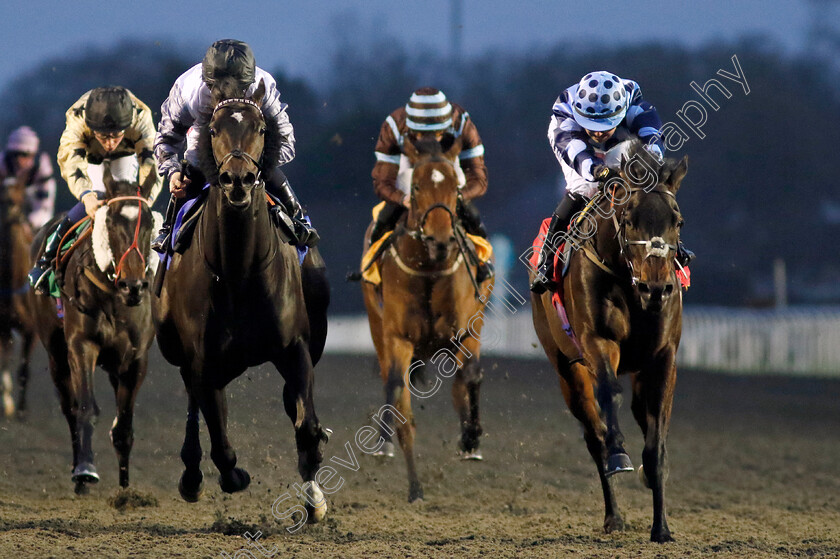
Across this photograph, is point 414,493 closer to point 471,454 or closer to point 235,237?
point 471,454

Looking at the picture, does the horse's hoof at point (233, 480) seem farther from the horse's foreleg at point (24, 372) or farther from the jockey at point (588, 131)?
the horse's foreleg at point (24, 372)

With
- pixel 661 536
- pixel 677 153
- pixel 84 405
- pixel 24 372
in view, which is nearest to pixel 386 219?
pixel 84 405

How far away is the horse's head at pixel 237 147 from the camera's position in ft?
16.2

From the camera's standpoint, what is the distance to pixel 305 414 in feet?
18.5

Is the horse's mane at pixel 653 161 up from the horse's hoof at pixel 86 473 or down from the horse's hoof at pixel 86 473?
up

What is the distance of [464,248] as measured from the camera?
7.66 m

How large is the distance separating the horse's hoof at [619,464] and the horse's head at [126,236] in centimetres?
291

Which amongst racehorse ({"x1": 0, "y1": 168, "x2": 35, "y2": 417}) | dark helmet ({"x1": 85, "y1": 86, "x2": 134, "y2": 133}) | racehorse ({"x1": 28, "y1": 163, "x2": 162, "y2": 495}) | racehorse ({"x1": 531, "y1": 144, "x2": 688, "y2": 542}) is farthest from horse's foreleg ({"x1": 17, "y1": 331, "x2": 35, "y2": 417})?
racehorse ({"x1": 531, "y1": 144, "x2": 688, "y2": 542})

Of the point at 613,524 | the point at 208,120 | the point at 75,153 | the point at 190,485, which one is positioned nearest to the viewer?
the point at 208,120

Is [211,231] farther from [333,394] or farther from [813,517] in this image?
[333,394]

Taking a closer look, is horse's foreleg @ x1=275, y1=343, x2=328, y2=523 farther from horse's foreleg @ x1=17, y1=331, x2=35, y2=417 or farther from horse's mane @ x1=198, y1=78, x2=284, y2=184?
horse's foreleg @ x1=17, y1=331, x2=35, y2=417

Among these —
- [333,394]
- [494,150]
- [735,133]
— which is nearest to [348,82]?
[494,150]

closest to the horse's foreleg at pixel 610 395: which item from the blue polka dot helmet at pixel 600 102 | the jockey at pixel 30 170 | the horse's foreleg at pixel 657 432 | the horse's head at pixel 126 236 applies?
the horse's foreleg at pixel 657 432

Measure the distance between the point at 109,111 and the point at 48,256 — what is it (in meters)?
1.11
